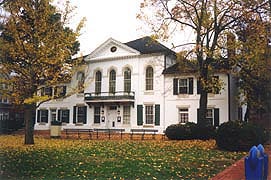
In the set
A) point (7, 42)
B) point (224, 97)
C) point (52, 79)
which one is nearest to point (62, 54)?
point (52, 79)

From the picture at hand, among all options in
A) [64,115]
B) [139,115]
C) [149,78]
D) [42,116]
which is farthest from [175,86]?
[42,116]

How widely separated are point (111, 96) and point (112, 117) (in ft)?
4.94

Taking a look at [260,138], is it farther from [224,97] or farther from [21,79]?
[224,97]

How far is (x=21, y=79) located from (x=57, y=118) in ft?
45.4

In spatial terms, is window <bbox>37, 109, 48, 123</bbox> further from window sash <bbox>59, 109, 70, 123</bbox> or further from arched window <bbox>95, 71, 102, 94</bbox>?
arched window <bbox>95, 71, 102, 94</bbox>

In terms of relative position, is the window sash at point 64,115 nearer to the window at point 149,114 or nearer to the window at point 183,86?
the window at point 149,114

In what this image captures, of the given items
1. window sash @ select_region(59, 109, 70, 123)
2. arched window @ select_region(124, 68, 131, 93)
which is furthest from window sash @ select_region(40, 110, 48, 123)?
arched window @ select_region(124, 68, 131, 93)

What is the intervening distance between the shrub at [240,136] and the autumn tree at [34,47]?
618 cm

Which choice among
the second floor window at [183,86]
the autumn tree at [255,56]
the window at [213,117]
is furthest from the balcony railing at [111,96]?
Result: the autumn tree at [255,56]

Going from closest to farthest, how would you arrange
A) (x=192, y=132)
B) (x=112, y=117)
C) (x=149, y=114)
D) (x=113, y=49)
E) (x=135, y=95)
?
(x=192, y=132) → (x=149, y=114) → (x=135, y=95) → (x=112, y=117) → (x=113, y=49)

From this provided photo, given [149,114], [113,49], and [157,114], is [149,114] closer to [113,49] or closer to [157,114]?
[157,114]

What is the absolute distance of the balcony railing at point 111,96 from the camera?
21609 mm

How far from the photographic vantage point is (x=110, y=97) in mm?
22250

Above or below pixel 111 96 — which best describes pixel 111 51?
above
